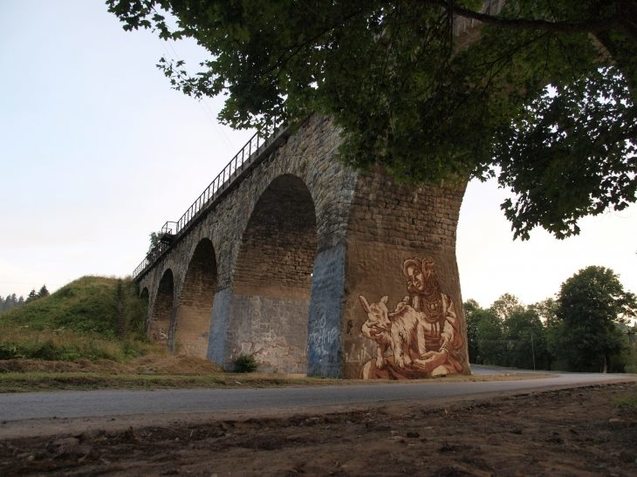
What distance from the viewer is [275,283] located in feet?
58.9

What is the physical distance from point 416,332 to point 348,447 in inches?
343

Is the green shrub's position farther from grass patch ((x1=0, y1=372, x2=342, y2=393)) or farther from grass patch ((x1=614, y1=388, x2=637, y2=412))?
grass patch ((x1=614, y1=388, x2=637, y2=412))

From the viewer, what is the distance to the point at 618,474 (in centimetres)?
262

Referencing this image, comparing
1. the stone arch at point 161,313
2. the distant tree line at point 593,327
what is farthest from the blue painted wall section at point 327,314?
the distant tree line at point 593,327

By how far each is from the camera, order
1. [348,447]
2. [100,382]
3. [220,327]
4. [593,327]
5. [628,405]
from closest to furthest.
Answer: [348,447] < [628,405] < [100,382] < [220,327] < [593,327]

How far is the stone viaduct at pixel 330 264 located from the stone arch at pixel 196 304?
590 centimetres

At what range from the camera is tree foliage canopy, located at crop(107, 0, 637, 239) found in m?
5.18

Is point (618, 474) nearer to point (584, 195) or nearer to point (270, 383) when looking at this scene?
point (584, 195)

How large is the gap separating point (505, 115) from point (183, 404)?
519cm

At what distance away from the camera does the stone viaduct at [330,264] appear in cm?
1112

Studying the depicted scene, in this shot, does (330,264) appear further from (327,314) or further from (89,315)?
(89,315)

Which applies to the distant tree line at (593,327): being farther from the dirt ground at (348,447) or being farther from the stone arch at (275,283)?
the dirt ground at (348,447)

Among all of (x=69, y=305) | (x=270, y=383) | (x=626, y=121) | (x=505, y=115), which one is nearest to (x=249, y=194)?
(x=270, y=383)

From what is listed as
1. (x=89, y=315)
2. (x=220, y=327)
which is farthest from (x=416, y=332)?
(x=89, y=315)
